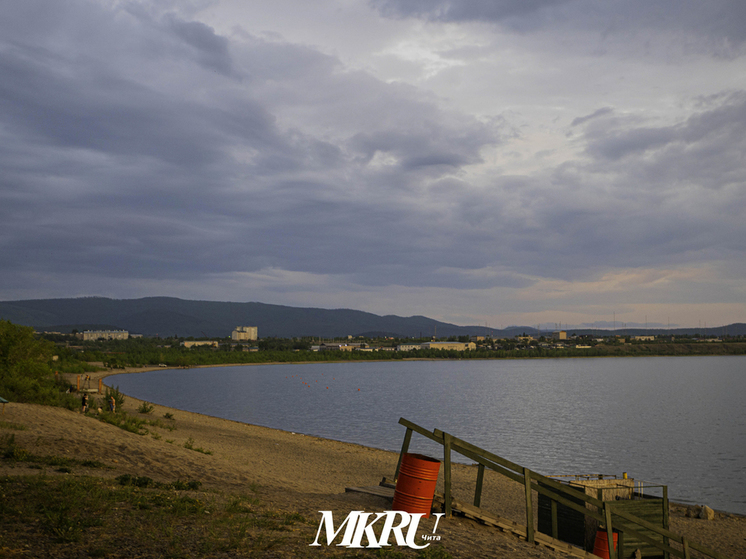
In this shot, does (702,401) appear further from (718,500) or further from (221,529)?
(221,529)

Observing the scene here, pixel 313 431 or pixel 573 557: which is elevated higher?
pixel 573 557

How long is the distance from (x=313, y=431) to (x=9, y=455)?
105 ft

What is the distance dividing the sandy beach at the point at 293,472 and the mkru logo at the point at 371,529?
9.2 inches

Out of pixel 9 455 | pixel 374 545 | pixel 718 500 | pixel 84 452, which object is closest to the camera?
pixel 374 545

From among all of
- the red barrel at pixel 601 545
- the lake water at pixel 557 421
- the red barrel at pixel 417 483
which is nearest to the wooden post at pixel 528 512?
the red barrel at pixel 417 483

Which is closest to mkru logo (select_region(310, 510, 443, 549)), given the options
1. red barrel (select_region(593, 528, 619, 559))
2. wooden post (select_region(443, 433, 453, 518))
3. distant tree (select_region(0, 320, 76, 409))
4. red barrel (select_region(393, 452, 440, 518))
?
red barrel (select_region(393, 452, 440, 518))

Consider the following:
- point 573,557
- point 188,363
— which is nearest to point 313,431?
point 573,557

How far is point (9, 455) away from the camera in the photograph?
1241 cm

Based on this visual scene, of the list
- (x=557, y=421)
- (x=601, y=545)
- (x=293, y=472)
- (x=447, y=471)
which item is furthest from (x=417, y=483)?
(x=557, y=421)

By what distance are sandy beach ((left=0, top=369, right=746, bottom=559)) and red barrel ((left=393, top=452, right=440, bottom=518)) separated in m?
0.35

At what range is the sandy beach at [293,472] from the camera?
9602 millimetres

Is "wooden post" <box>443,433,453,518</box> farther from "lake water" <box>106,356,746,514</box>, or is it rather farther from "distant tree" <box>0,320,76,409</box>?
"distant tree" <box>0,320,76,409</box>

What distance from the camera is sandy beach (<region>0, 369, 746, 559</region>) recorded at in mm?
9602

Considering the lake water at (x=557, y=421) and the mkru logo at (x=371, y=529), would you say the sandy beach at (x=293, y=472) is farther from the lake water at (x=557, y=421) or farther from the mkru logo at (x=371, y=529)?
the lake water at (x=557, y=421)
